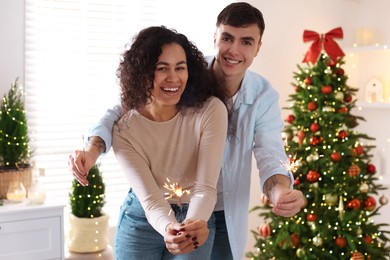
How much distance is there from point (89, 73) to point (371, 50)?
2.20 m

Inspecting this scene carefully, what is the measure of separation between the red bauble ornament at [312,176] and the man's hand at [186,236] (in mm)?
2359

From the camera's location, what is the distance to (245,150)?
1.99m

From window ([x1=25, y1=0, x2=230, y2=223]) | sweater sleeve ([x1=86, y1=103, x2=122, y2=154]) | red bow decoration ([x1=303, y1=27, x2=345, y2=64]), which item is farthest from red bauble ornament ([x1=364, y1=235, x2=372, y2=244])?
sweater sleeve ([x1=86, y1=103, x2=122, y2=154])

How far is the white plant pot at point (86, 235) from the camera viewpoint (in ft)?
11.5

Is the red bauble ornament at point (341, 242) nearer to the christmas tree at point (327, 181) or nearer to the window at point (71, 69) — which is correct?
the christmas tree at point (327, 181)

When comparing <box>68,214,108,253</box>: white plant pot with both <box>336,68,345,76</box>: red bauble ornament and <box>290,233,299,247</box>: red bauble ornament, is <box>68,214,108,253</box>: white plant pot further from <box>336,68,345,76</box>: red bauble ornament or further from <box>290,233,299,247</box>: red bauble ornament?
<box>336,68,345,76</box>: red bauble ornament

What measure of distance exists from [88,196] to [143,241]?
1791 millimetres

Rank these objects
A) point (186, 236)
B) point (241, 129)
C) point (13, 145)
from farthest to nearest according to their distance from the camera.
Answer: point (13, 145)
point (241, 129)
point (186, 236)

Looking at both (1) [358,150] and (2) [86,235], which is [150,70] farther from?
(1) [358,150]

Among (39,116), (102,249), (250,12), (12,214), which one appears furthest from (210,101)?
(39,116)

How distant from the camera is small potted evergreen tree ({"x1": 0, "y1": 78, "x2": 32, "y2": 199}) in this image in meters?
3.28

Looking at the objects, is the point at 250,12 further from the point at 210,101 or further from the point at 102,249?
the point at 102,249

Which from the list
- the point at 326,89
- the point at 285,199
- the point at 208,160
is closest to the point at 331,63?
the point at 326,89

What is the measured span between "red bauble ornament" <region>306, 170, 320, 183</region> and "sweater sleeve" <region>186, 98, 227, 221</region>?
216 cm
